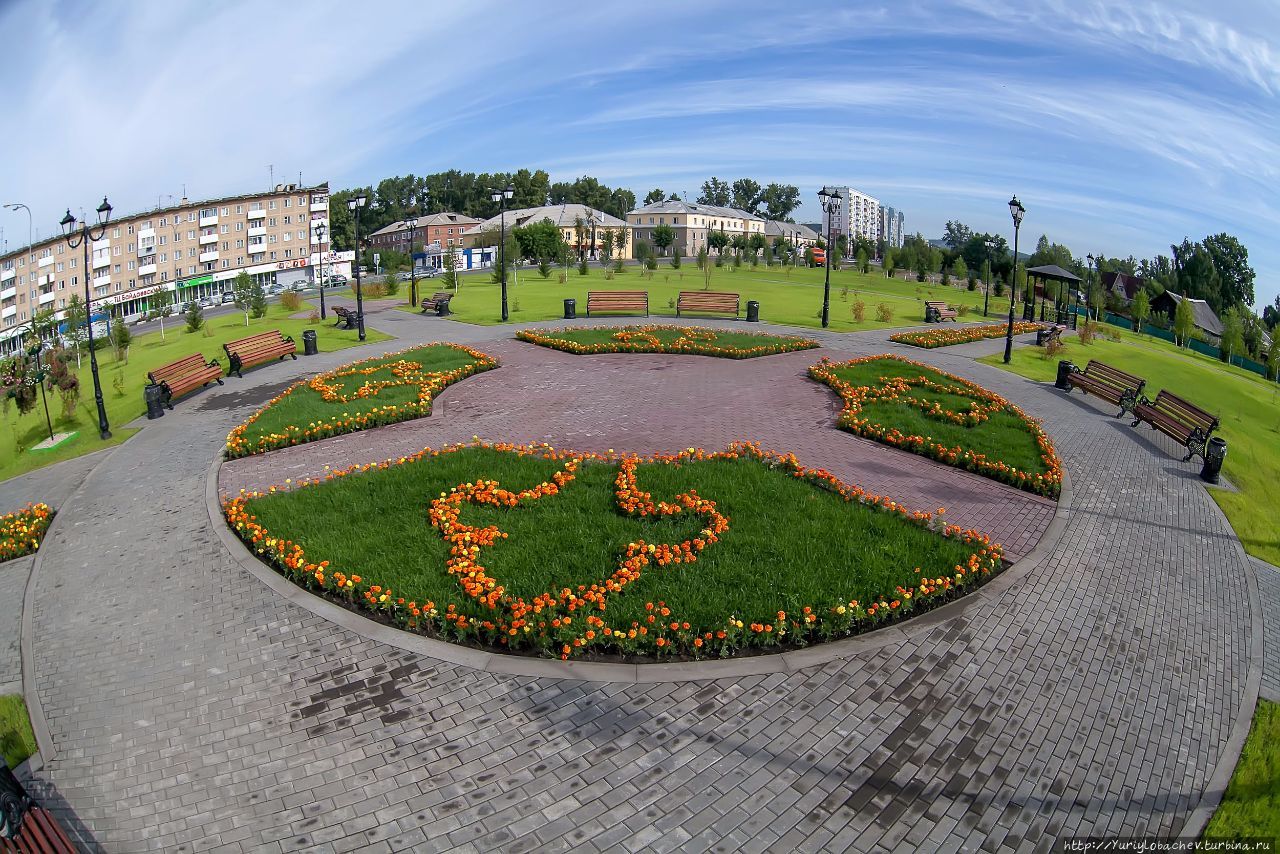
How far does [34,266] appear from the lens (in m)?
69.1

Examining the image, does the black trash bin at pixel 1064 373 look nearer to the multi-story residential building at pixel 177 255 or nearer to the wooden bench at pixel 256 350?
the wooden bench at pixel 256 350

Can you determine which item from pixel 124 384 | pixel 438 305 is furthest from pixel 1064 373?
pixel 124 384

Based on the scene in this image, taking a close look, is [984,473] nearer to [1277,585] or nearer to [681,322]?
[1277,585]

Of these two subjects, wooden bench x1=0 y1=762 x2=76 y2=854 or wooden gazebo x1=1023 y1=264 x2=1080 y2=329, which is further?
wooden gazebo x1=1023 y1=264 x2=1080 y2=329


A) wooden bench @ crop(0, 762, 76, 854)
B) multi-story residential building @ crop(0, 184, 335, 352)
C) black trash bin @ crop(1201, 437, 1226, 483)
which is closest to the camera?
wooden bench @ crop(0, 762, 76, 854)

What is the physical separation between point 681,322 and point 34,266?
249 ft

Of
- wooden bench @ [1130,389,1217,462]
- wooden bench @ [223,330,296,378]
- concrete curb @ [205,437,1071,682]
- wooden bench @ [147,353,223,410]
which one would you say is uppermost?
wooden bench @ [223,330,296,378]

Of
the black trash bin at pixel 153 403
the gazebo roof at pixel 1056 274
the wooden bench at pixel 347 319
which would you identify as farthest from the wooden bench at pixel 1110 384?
the wooden bench at pixel 347 319

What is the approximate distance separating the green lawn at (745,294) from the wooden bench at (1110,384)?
8.97 meters

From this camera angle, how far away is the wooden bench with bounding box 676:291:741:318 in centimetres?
2722

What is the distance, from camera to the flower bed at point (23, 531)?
29.2ft

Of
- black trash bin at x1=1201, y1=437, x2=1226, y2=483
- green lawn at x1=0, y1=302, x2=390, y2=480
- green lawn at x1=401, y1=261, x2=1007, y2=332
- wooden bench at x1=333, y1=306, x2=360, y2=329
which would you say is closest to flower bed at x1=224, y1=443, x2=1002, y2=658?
black trash bin at x1=1201, y1=437, x2=1226, y2=483

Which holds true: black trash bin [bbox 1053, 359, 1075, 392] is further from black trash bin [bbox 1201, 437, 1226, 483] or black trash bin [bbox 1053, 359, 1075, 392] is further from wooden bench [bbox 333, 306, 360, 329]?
wooden bench [bbox 333, 306, 360, 329]

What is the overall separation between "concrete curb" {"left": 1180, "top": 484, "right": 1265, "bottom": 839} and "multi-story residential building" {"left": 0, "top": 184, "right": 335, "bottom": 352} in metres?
78.5
